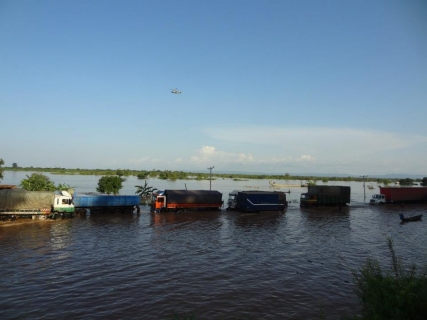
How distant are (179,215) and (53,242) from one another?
66.4ft

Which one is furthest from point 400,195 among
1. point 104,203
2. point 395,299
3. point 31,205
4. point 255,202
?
point 31,205

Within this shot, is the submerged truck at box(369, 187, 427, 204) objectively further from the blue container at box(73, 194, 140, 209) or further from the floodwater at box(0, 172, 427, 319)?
the blue container at box(73, 194, 140, 209)

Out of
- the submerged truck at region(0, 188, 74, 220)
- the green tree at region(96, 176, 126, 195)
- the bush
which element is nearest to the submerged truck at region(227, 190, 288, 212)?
the green tree at region(96, 176, 126, 195)

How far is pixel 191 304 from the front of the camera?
15.5 meters

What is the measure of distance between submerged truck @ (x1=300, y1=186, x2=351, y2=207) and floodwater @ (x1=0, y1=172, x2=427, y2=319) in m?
17.5

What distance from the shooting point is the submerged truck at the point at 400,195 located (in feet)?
209

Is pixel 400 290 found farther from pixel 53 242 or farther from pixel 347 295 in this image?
pixel 53 242

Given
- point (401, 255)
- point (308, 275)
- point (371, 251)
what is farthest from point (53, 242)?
point (401, 255)

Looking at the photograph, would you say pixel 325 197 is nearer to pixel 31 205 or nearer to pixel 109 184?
pixel 109 184

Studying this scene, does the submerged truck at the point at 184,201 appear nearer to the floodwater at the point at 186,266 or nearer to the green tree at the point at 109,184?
the floodwater at the point at 186,266

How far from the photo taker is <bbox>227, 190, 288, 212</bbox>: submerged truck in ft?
158

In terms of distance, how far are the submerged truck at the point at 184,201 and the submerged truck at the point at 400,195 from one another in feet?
125

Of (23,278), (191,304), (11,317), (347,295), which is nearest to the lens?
(11,317)

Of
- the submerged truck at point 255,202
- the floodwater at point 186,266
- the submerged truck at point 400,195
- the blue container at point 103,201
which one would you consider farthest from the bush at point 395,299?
the submerged truck at point 400,195
